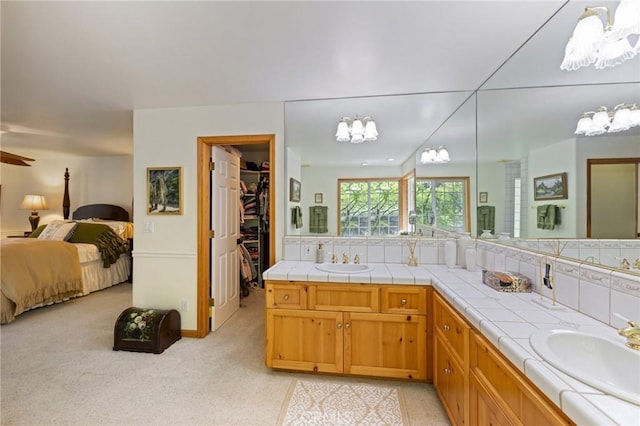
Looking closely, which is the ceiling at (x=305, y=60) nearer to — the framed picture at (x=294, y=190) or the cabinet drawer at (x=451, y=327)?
the framed picture at (x=294, y=190)

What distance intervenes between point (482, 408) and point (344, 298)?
101 centimetres

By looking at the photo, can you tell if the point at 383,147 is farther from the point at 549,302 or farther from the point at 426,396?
the point at 426,396

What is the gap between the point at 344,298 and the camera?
2014 millimetres

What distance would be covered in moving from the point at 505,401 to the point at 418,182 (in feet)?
6.50

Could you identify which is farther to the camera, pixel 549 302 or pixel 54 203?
pixel 54 203

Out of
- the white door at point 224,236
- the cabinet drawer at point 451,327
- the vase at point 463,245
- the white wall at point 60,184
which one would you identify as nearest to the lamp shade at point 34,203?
the white wall at point 60,184

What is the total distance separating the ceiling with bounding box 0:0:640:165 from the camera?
1422mm

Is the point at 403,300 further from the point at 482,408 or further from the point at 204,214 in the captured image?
the point at 204,214

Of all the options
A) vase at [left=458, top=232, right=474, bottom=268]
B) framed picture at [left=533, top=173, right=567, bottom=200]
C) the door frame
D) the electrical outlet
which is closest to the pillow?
the electrical outlet

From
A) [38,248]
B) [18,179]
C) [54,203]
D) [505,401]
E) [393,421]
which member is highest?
[18,179]

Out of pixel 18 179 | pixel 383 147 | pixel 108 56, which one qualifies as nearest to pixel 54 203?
pixel 18 179

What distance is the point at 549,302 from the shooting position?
4.62 ft

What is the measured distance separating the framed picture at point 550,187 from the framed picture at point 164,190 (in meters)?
3.00

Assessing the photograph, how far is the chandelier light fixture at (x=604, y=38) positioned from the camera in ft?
3.55
